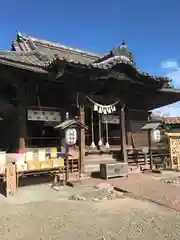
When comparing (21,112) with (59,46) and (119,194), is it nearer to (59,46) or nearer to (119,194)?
(119,194)

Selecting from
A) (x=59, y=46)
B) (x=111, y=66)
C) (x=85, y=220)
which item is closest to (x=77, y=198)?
(x=85, y=220)

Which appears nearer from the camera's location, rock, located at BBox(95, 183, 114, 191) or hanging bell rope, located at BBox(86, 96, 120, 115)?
rock, located at BBox(95, 183, 114, 191)

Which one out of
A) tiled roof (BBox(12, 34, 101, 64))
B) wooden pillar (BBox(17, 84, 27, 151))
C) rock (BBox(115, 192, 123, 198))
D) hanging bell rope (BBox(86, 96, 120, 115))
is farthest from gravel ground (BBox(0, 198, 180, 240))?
tiled roof (BBox(12, 34, 101, 64))

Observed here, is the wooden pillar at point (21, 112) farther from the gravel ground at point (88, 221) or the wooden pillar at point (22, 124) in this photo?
the gravel ground at point (88, 221)

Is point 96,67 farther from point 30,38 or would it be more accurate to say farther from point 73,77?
point 30,38

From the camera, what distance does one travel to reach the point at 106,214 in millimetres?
5367

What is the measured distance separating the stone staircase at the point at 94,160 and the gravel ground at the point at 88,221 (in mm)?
4486

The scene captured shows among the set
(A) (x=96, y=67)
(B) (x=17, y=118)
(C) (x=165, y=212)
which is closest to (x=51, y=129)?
(B) (x=17, y=118)

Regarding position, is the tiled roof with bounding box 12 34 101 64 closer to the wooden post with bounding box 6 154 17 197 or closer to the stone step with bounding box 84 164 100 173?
the stone step with bounding box 84 164 100 173

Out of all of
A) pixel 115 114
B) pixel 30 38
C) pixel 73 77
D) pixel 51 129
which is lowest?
pixel 51 129

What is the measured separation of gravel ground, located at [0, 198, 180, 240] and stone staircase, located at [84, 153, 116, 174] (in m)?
4.49

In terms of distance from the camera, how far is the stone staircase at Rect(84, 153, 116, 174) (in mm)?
10945

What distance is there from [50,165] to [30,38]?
905cm

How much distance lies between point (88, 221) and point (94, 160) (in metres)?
6.53
